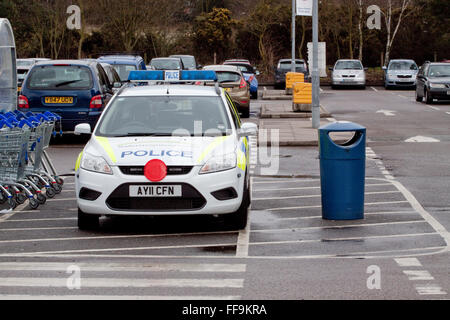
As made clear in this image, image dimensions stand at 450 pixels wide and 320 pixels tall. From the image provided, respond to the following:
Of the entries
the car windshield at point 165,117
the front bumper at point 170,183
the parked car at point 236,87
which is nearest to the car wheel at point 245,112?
the parked car at point 236,87

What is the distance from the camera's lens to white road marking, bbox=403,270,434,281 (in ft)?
24.3

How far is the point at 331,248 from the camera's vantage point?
28.9ft

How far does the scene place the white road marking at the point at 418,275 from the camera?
740cm

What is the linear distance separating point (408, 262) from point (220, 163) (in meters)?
2.44

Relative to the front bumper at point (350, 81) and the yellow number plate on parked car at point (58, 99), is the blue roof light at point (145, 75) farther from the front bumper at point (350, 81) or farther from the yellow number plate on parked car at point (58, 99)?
the front bumper at point (350, 81)

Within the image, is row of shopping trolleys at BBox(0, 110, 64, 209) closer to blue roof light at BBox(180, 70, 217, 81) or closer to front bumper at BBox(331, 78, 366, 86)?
blue roof light at BBox(180, 70, 217, 81)

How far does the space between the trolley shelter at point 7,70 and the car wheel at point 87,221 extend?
343 inches

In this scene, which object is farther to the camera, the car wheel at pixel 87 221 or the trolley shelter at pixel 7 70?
the trolley shelter at pixel 7 70

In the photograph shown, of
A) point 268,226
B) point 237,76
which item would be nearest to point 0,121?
point 268,226

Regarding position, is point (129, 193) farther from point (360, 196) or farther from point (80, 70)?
point (80, 70)

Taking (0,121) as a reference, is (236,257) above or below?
below

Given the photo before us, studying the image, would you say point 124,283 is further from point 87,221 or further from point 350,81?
point 350,81

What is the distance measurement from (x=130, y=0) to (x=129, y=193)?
163 feet

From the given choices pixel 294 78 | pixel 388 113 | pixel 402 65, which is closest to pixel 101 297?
pixel 388 113
